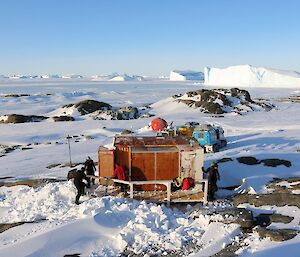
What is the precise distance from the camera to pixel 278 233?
9242 mm

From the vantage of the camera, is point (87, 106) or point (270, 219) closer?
point (270, 219)

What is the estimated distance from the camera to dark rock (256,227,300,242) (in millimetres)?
9005

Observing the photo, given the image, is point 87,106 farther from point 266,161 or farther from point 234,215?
point 234,215

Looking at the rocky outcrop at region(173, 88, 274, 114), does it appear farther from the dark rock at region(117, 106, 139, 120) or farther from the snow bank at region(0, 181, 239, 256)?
the snow bank at region(0, 181, 239, 256)

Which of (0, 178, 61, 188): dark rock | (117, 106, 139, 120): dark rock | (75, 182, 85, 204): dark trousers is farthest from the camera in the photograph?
(117, 106, 139, 120): dark rock

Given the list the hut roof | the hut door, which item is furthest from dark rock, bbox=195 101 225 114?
the hut door

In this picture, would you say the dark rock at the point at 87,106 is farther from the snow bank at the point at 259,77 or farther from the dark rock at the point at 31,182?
the snow bank at the point at 259,77

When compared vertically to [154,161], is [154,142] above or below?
above

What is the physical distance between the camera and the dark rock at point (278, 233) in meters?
9.01

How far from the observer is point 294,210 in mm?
11047

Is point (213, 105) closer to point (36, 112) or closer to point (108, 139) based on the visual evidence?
point (108, 139)

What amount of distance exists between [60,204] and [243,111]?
126 ft

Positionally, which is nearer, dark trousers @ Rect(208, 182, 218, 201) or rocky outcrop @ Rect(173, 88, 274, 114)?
dark trousers @ Rect(208, 182, 218, 201)

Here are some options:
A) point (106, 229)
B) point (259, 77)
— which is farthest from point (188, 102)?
point (259, 77)
